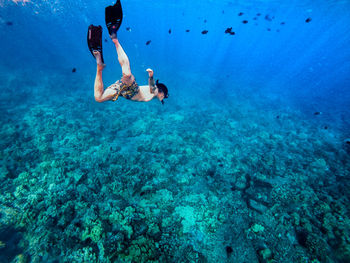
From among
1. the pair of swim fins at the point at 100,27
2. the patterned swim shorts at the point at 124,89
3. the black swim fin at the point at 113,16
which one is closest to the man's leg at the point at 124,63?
the patterned swim shorts at the point at 124,89

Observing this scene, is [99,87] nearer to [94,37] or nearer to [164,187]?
[94,37]

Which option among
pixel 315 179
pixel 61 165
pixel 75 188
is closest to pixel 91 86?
pixel 61 165

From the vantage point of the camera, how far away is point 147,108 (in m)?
13.0

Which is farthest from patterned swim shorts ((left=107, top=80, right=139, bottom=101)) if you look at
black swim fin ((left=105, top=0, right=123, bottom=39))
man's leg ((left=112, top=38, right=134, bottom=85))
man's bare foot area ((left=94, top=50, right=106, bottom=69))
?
black swim fin ((left=105, top=0, right=123, bottom=39))

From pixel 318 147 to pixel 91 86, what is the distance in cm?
2206

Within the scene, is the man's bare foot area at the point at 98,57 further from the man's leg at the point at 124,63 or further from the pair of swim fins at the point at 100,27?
the man's leg at the point at 124,63

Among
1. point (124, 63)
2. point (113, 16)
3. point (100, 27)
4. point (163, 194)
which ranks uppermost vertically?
point (113, 16)

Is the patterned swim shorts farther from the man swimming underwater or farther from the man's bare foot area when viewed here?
the man's bare foot area

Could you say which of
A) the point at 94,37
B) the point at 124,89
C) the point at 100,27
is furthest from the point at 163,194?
the point at 100,27

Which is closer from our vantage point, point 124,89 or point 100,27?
point 100,27

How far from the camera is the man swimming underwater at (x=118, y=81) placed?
12.2ft

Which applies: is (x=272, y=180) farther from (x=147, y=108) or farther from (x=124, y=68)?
(x=147, y=108)

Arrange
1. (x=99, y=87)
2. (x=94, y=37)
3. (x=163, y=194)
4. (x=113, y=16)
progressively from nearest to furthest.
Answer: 1. (x=94, y=37)
2. (x=113, y=16)
3. (x=99, y=87)
4. (x=163, y=194)

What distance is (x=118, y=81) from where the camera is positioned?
4.70 m
